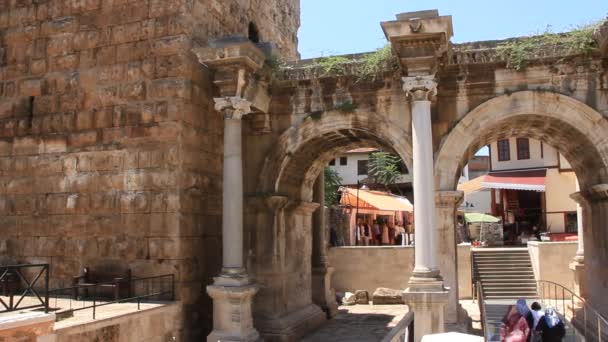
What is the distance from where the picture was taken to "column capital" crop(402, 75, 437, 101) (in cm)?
1002

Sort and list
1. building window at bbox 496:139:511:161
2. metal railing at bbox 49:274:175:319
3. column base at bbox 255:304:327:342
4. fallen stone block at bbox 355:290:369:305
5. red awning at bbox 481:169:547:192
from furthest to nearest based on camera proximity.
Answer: building window at bbox 496:139:511:161 < red awning at bbox 481:169:547:192 < fallen stone block at bbox 355:290:369:305 < column base at bbox 255:304:327:342 < metal railing at bbox 49:274:175:319

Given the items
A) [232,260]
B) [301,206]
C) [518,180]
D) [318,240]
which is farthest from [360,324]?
[518,180]

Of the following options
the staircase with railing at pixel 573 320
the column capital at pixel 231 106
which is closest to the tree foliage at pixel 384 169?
the staircase with railing at pixel 573 320

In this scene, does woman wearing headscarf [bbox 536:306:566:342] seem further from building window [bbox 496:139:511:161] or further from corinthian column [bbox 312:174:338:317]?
building window [bbox 496:139:511:161]

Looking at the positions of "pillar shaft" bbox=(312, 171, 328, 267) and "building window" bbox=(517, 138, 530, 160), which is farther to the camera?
"building window" bbox=(517, 138, 530, 160)

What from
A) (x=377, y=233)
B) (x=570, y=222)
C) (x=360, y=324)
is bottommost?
(x=360, y=324)

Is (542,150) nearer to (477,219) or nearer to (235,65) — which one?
(477,219)

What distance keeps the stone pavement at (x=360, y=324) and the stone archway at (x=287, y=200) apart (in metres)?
0.57

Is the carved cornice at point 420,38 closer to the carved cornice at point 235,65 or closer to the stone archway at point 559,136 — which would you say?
the stone archway at point 559,136

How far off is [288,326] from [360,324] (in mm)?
2551

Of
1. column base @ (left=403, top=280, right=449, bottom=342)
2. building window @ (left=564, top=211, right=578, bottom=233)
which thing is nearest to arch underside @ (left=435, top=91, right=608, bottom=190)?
column base @ (left=403, top=280, right=449, bottom=342)

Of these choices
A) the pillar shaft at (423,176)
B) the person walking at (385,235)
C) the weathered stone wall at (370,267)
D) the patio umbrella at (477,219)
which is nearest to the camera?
the pillar shaft at (423,176)

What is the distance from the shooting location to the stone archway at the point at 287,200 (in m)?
11.4

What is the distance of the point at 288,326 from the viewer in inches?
471
